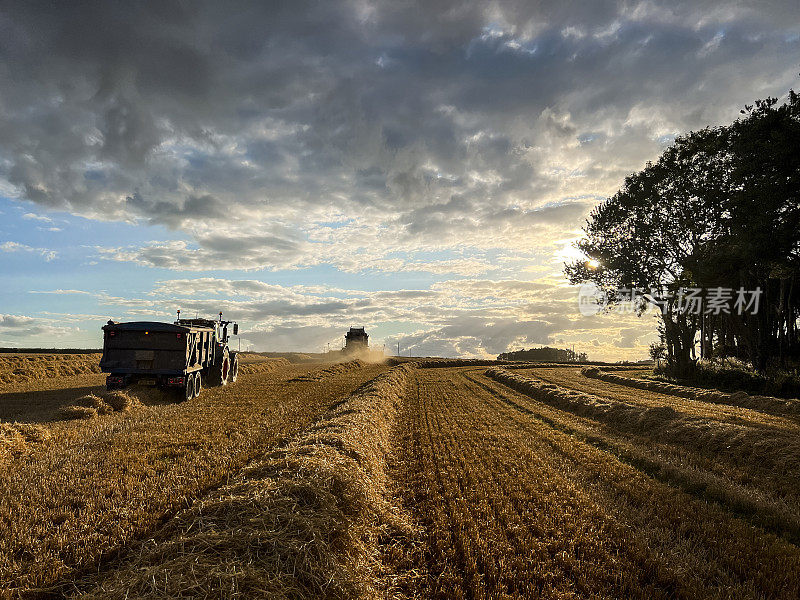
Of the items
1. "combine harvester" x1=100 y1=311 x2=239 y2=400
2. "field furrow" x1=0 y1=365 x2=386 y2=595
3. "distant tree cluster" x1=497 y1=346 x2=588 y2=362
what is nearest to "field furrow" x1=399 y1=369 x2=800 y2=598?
"field furrow" x1=0 y1=365 x2=386 y2=595

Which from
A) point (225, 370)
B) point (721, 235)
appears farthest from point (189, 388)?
point (721, 235)

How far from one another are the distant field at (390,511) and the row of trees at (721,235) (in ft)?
46.8

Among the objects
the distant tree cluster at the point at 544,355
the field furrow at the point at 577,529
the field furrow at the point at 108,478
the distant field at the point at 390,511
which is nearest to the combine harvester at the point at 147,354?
the field furrow at the point at 108,478

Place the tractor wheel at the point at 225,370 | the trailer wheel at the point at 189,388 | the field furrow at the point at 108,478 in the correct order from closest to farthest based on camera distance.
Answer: the field furrow at the point at 108,478
the trailer wheel at the point at 189,388
the tractor wheel at the point at 225,370

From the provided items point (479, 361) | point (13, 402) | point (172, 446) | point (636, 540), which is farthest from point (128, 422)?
point (479, 361)

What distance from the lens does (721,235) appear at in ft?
97.5

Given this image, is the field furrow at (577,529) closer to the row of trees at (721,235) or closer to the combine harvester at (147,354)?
the combine harvester at (147,354)

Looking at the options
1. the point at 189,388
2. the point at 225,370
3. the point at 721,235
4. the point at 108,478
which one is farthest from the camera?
the point at 721,235

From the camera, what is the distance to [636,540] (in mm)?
5809

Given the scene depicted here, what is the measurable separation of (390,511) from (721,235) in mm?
32411

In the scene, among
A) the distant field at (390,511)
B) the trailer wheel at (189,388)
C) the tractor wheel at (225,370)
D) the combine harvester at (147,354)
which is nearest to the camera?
the distant field at (390,511)

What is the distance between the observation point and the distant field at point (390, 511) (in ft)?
15.2

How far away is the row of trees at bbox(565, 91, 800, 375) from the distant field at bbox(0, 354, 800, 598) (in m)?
14.3

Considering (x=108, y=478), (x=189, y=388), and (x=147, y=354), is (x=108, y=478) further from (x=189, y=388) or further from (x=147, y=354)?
(x=189, y=388)
